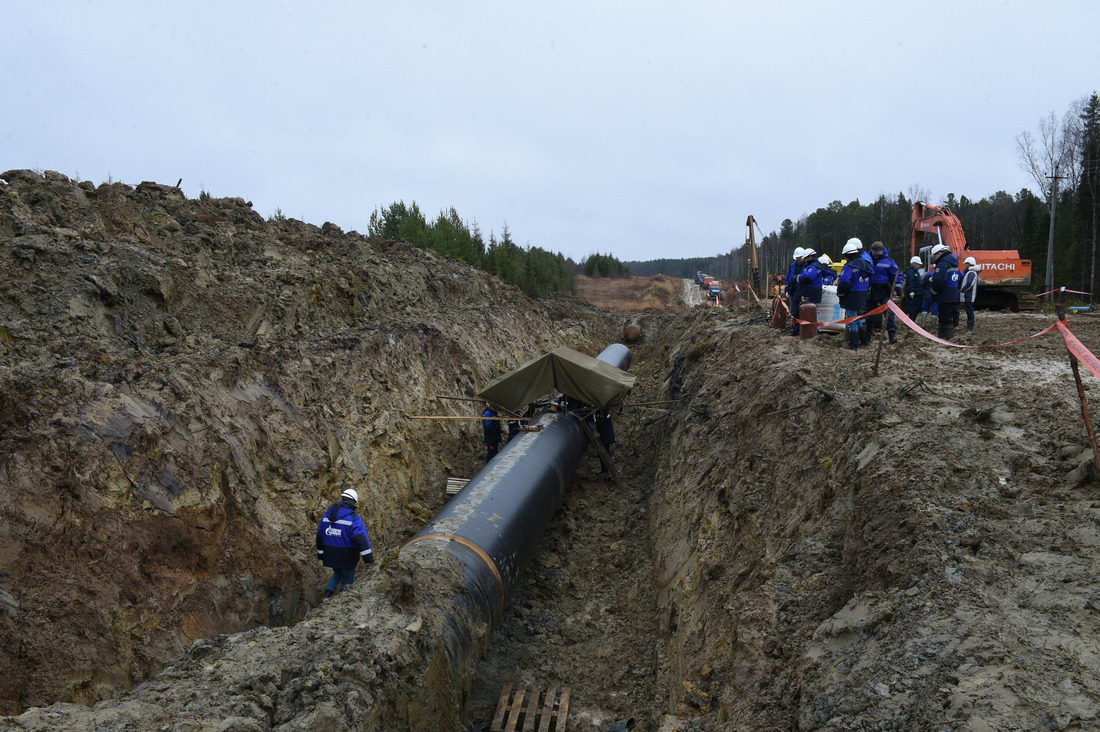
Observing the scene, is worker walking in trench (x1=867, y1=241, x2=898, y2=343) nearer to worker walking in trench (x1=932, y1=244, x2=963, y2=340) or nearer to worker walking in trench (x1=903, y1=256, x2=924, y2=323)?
worker walking in trench (x1=932, y1=244, x2=963, y2=340)

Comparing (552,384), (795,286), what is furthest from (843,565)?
(795,286)

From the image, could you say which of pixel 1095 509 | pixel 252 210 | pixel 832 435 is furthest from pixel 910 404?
pixel 252 210

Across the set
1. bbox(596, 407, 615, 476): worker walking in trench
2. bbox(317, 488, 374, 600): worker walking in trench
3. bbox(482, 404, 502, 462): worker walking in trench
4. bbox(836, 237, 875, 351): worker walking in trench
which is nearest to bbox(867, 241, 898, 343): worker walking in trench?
bbox(836, 237, 875, 351): worker walking in trench

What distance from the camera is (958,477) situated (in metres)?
4.71

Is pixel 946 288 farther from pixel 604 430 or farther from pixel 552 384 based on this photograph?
pixel 552 384

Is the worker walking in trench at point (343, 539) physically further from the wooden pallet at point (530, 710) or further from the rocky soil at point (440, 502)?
the wooden pallet at point (530, 710)

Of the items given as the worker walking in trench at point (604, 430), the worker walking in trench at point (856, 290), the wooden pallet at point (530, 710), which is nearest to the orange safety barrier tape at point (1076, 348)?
the wooden pallet at point (530, 710)

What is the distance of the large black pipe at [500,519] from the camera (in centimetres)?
637

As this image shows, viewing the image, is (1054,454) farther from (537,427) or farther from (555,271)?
(555,271)

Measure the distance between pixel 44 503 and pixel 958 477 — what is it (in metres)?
7.06

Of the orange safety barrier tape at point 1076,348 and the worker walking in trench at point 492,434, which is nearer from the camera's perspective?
the orange safety barrier tape at point 1076,348

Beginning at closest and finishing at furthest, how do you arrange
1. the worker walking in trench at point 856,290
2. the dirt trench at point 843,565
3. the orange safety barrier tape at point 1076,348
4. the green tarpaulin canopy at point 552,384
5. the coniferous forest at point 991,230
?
the dirt trench at point 843,565
the orange safety barrier tape at point 1076,348
the worker walking in trench at point 856,290
the green tarpaulin canopy at point 552,384
the coniferous forest at point 991,230

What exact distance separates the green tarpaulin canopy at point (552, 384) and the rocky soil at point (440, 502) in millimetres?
1335

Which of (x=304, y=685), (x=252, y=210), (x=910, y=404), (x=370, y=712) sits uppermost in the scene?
(x=252, y=210)
